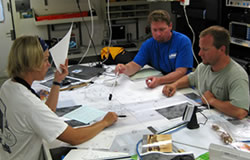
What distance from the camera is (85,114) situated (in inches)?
67.8

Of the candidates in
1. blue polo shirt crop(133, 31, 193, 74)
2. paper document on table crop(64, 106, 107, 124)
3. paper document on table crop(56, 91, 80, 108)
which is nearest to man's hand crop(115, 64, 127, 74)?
blue polo shirt crop(133, 31, 193, 74)

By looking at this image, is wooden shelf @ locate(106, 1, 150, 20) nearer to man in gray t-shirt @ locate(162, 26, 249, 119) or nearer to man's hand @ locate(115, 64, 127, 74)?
man's hand @ locate(115, 64, 127, 74)

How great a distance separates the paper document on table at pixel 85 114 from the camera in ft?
5.43

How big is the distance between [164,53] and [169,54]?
59 millimetres

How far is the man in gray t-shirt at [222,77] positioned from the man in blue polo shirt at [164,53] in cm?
47

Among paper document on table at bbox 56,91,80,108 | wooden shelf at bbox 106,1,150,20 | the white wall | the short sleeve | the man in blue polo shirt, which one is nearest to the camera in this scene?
the short sleeve

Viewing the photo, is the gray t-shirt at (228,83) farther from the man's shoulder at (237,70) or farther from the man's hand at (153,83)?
the man's hand at (153,83)

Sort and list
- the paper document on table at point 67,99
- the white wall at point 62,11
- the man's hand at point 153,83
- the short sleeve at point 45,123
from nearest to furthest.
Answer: the short sleeve at point 45,123 → the paper document on table at point 67,99 → the man's hand at point 153,83 → the white wall at point 62,11

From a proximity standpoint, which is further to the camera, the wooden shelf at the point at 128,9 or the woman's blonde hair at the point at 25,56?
the wooden shelf at the point at 128,9

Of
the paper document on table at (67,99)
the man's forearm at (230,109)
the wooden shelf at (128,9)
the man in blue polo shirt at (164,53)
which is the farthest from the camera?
the wooden shelf at (128,9)

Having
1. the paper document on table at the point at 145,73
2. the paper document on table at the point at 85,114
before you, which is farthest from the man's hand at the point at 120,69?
the paper document on table at the point at 85,114

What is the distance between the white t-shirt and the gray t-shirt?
3.21ft

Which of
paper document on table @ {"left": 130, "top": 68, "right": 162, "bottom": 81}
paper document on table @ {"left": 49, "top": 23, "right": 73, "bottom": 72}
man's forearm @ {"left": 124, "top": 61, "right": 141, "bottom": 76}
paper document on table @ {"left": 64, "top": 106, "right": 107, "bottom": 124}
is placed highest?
paper document on table @ {"left": 49, "top": 23, "right": 73, "bottom": 72}

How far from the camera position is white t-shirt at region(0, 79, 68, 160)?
126 cm
